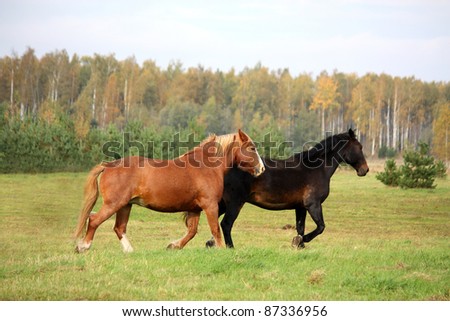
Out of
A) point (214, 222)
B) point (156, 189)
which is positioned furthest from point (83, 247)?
point (214, 222)

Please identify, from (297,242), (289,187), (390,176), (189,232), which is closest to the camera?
(189,232)

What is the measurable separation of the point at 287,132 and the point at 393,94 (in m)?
13.5

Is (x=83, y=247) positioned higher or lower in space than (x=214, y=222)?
lower

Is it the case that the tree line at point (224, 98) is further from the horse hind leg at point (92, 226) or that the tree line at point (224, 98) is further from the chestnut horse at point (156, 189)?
the horse hind leg at point (92, 226)

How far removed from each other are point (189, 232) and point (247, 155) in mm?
1641

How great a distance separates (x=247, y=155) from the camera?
11.6 metres

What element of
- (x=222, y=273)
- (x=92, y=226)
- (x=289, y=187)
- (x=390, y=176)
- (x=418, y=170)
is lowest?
(x=390, y=176)

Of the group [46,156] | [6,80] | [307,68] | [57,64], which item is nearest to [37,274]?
[46,156]

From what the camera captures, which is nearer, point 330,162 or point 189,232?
point 189,232

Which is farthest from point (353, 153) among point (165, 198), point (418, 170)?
point (418, 170)

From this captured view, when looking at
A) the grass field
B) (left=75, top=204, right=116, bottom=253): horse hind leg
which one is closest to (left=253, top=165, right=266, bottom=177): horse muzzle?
the grass field

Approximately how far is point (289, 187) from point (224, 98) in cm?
8348

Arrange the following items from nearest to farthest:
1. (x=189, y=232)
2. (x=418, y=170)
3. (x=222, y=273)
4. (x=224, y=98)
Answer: (x=222, y=273) → (x=189, y=232) → (x=418, y=170) → (x=224, y=98)

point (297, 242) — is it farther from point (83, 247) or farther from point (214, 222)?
point (83, 247)
